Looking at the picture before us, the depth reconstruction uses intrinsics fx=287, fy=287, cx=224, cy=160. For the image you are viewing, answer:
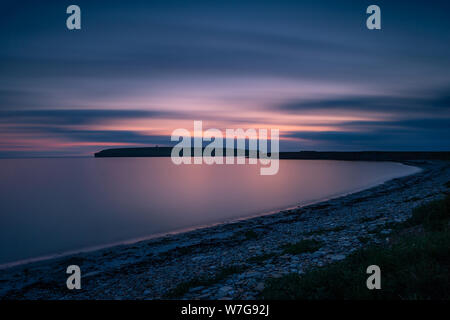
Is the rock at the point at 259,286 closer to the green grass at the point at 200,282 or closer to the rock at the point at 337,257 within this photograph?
the green grass at the point at 200,282

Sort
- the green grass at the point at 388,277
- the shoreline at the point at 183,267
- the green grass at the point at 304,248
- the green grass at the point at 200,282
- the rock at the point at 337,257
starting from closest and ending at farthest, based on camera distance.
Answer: the green grass at the point at 388,277 → the green grass at the point at 200,282 → the shoreline at the point at 183,267 → the rock at the point at 337,257 → the green grass at the point at 304,248

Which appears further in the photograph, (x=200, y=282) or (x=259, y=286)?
(x=200, y=282)

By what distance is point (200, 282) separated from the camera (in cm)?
764

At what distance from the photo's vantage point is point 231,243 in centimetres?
1370

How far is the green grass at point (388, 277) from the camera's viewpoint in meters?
5.16

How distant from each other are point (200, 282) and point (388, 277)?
4457 mm

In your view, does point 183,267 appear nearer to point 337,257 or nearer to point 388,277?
point 337,257

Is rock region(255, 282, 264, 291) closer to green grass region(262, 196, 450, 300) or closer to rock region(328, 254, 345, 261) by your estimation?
green grass region(262, 196, 450, 300)

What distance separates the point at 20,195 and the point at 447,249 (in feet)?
155

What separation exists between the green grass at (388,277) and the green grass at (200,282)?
1.78 metres

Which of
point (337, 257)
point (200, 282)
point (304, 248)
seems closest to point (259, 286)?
point (200, 282)

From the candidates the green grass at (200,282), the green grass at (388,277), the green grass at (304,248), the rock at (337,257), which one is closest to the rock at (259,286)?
the green grass at (388,277)

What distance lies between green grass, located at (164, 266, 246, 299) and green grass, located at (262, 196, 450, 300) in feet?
5.85

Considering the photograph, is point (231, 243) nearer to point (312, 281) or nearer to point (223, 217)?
point (312, 281)
